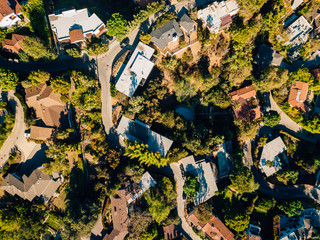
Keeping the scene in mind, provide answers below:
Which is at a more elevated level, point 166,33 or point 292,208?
point 166,33

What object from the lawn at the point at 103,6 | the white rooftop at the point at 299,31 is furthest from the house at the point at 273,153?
the lawn at the point at 103,6

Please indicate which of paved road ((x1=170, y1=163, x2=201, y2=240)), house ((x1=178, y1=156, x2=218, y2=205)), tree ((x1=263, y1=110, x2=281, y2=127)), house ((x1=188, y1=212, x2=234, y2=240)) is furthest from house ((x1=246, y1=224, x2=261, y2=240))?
tree ((x1=263, y1=110, x2=281, y2=127))

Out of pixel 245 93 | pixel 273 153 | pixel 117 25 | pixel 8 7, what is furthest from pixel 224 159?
pixel 8 7

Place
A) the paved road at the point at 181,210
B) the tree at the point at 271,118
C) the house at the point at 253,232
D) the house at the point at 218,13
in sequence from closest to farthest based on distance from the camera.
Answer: the house at the point at 218,13, the house at the point at 253,232, the tree at the point at 271,118, the paved road at the point at 181,210

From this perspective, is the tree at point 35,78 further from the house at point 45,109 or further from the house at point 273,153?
the house at point 273,153

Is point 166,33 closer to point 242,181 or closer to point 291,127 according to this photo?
point 242,181

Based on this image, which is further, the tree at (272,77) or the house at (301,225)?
the house at (301,225)

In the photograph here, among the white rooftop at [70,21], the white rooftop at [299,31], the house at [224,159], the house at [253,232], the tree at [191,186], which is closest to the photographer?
the white rooftop at [70,21]
